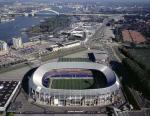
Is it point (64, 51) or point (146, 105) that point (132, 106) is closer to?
point (146, 105)

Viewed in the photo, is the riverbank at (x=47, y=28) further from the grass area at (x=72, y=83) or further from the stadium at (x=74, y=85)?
the grass area at (x=72, y=83)

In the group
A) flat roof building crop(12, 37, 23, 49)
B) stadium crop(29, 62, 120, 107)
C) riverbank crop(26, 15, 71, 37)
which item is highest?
stadium crop(29, 62, 120, 107)

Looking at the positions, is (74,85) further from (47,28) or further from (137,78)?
(47,28)

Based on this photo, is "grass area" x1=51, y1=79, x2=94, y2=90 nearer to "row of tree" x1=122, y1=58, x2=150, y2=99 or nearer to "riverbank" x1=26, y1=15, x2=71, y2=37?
"row of tree" x1=122, y1=58, x2=150, y2=99

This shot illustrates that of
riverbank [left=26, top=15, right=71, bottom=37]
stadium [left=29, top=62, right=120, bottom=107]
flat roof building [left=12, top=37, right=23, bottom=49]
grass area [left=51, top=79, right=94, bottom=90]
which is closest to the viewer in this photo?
stadium [left=29, top=62, right=120, bottom=107]

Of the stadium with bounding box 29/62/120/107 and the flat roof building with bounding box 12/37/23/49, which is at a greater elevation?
the stadium with bounding box 29/62/120/107

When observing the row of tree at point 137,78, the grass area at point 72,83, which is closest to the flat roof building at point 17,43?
the grass area at point 72,83

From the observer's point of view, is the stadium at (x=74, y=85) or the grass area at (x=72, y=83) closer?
the stadium at (x=74, y=85)

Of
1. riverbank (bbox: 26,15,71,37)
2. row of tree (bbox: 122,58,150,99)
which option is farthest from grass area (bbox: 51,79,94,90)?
riverbank (bbox: 26,15,71,37)
